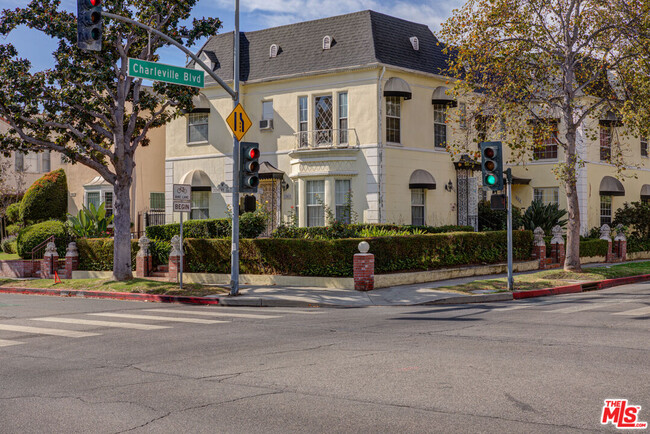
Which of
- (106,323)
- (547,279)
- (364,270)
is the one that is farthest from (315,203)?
(106,323)

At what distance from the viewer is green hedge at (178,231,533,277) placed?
19.0m

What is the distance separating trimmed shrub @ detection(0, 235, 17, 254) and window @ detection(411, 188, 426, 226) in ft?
64.7

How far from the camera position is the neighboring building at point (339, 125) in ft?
83.9

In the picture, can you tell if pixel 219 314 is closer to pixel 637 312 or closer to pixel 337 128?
pixel 637 312

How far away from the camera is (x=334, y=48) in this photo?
26.8 meters

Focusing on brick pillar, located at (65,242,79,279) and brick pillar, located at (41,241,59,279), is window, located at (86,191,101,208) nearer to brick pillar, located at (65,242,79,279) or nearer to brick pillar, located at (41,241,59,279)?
brick pillar, located at (41,241,59,279)

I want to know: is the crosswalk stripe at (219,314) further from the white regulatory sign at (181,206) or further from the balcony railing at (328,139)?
the balcony railing at (328,139)

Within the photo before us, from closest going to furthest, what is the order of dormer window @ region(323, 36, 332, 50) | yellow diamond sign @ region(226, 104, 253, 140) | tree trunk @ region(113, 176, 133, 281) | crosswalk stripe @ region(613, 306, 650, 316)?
crosswalk stripe @ region(613, 306, 650, 316)
yellow diamond sign @ region(226, 104, 253, 140)
tree trunk @ region(113, 176, 133, 281)
dormer window @ region(323, 36, 332, 50)

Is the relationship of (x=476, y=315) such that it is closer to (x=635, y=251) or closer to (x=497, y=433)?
(x=497, y=433)

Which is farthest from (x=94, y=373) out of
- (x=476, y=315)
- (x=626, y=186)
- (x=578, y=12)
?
(x=626, y=186)

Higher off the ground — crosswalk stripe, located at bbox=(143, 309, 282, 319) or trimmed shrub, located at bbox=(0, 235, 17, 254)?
trimmed shrub, located at bbox=(0, 235, 17, 254)

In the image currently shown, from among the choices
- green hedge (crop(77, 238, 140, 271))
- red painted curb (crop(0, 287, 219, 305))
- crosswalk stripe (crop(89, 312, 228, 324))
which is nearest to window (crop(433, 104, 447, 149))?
green hedge (crop(77, 238, 140, 271))

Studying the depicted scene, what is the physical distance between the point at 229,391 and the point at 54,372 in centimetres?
270

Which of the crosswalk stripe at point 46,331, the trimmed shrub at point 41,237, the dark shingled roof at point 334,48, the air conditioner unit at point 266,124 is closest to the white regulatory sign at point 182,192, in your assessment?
the crosswalk stripe at point 46,331
